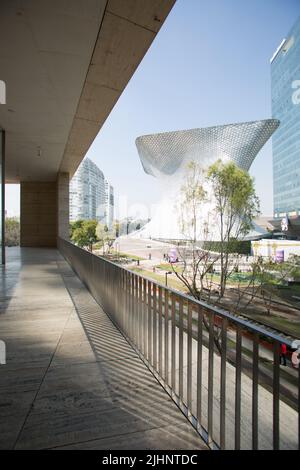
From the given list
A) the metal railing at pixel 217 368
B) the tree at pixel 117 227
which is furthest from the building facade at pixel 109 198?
the metal railing at pixel 217 368

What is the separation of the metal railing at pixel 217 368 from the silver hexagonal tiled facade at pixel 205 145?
51.6 metres

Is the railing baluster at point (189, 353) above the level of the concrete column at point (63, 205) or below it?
below

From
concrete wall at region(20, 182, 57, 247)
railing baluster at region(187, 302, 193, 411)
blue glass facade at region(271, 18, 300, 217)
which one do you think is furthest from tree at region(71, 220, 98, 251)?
railing baluster at region(187, 302, 193, 411)

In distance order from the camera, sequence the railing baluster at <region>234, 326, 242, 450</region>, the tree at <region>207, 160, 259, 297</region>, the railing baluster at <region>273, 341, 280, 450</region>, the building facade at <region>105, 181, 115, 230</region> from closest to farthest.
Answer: the railing baluster at <region>273, 341, 280, 450</region> < the railing baluster at <region>234, 326, 242, 450</region> < the tree at <region>207, 160, 259, 297</region> < the building facade at <region>105, 181, 115, 230</region>

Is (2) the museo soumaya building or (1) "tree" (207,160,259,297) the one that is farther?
(2) the museo soumaya building

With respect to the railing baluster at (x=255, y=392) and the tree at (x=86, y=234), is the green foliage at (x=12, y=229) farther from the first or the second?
the railing baluster at (x=255, y=392)

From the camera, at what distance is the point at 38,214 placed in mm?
20922

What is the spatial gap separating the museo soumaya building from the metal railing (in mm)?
42214

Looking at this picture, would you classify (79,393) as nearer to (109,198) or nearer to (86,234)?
(86,234)

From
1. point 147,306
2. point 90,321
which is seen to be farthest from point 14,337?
point 147,306

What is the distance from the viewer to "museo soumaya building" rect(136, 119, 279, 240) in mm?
48000

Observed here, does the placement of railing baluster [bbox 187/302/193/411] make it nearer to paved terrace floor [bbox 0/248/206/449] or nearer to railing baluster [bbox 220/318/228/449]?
paved terrace floor [bbox 0/248/206/449]

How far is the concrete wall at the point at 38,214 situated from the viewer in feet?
68.3

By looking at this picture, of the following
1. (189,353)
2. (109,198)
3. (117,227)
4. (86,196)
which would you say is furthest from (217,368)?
(109,198)
